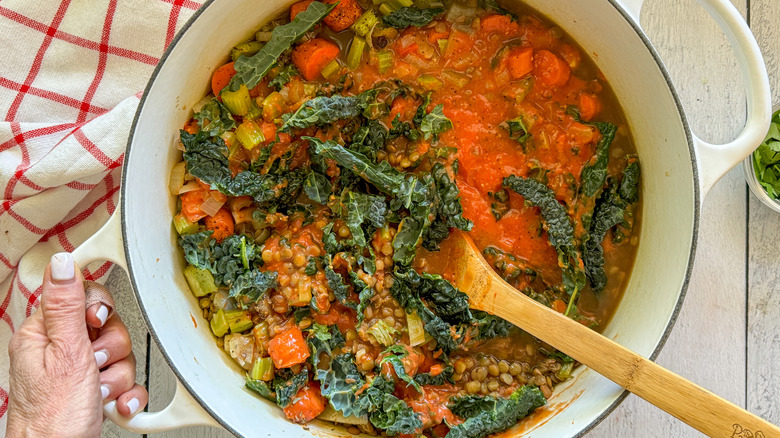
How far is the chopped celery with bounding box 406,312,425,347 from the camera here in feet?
11.6

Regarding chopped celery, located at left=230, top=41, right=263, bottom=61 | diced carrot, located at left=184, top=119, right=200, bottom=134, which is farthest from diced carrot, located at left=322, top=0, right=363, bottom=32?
diced carrot, located at left=184, top=119, right=200, bottom=134

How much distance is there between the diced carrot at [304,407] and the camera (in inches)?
138

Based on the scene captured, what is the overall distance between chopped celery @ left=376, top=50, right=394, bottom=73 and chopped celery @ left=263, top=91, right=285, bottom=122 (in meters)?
0.57

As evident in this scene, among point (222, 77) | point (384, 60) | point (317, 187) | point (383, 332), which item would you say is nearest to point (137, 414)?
point (383, 332)

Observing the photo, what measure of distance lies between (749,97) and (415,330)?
6.60ft

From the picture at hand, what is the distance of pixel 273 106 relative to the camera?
11.5 ft

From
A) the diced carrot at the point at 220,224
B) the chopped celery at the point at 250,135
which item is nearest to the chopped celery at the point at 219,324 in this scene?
the diced carrot at the point at 220,224

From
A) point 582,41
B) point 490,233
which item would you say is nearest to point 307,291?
point 490,233

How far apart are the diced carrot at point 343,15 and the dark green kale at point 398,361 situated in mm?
1805

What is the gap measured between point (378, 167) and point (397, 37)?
74 cm

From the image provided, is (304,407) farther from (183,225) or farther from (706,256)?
(706,256)

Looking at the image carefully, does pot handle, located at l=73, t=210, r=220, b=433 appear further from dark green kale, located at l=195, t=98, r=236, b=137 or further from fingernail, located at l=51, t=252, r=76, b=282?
dark green kale, located at l=195, t=98, r=236, b=137

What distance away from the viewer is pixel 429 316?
11.6 feet

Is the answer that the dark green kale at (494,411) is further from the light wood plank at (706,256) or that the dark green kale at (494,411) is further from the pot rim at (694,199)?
the light wood plank at (706,256)
